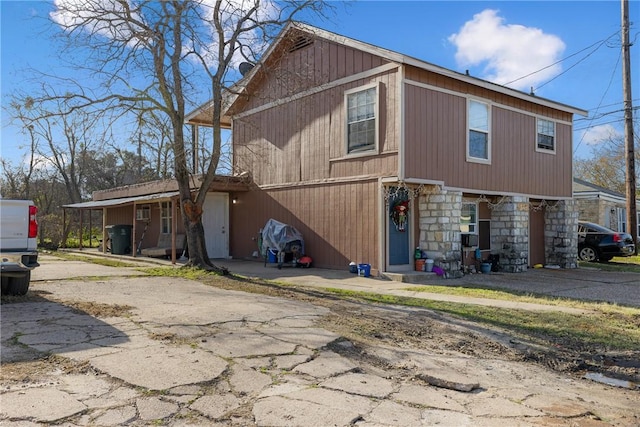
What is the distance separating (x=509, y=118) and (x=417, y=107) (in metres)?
4.24

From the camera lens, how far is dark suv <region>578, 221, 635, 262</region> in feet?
59.8

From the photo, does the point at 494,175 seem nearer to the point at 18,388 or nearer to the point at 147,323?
the point at 147,323

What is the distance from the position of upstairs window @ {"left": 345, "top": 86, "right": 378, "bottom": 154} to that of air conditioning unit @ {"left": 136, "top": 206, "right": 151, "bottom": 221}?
1073 cm

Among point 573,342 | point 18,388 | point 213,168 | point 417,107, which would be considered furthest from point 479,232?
point 18,388

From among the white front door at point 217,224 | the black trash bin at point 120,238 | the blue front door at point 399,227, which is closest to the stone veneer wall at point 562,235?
the blue front door at point 399,227

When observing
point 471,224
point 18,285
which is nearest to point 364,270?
point 471,224

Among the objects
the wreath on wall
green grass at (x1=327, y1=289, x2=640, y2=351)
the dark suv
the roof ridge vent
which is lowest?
green grass at (x1=327, y1=289, x2=640, y2=351)

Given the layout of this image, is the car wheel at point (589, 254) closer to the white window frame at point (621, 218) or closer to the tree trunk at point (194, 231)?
the white window frame at point (621, 218)

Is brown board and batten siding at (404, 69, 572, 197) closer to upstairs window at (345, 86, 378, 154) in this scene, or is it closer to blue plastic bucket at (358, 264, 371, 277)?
upstairs window at (345, 86, 378, 154)

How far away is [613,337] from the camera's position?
6.13m

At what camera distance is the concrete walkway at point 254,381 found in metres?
3.35

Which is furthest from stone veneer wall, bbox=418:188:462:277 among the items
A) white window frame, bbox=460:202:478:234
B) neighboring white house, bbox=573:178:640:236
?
neighboring white house, bbox=573:178:640:236

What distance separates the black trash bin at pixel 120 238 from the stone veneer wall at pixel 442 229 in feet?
40.3

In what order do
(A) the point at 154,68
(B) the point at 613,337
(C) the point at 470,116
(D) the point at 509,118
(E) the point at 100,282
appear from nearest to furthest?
(B) the point at 613,337 < (E) the point at 100,282 < (A) the point at 154,68 < (C) the point at 470,116 < (D) the point at 509,118
